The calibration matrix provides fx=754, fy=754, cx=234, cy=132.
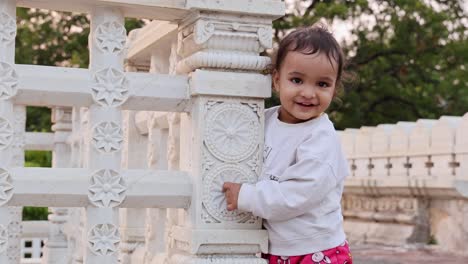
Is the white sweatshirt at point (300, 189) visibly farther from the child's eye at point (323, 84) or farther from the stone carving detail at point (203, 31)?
the stone carving detail at point (203, 31)

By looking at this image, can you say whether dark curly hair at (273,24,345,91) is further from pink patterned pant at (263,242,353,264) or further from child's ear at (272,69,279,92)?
pink patterned pant at (263,242,353,264)

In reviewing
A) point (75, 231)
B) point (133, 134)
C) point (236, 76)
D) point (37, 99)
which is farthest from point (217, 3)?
point (75, 231)

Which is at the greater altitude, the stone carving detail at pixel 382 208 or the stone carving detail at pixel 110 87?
the stone carving detail at pixel 110 87

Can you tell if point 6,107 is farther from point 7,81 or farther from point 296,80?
point 296,80

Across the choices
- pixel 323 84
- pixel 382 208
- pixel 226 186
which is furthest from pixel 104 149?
pixel 382 208

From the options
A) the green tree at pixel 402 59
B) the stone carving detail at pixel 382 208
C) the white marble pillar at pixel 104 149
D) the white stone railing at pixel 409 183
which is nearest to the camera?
the white marble pillar at pixel 104 149

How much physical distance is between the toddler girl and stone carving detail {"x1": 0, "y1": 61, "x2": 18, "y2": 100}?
0.81 meters

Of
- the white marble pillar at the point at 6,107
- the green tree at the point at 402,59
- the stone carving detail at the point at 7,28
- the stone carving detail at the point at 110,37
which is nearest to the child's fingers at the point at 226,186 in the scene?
the stone carving detail at the point at 110,37

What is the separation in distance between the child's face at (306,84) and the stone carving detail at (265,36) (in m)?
0.09

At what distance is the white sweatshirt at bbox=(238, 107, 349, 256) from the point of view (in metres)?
2.58

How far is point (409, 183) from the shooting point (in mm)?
7727

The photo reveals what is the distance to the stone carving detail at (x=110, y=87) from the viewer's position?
8.66 feet

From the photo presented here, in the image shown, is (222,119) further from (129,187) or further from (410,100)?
(410,100)

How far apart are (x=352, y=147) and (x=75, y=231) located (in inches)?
176
